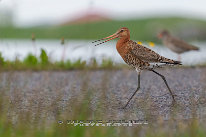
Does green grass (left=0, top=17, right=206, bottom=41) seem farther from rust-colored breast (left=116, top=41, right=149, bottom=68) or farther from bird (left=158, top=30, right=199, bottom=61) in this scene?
rust-colored breast (left=116, top=41, right=149, bottom=68)

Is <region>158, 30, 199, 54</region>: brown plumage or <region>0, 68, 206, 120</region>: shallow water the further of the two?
<region>158, 30, 199, 54</region>: brown plumage

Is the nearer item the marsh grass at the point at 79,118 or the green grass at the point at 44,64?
the marsh grass at the point at 79,118

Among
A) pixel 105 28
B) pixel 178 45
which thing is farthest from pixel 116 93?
pixel 105 28

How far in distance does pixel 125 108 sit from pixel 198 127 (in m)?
1.69

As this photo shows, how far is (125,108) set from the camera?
6.39m

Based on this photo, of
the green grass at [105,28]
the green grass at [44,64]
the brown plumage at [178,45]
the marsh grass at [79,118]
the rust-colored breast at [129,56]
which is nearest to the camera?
the marsh grass at [79,118]

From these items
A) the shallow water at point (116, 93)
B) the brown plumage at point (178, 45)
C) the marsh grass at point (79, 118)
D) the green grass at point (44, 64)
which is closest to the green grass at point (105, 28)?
the brown plumage at point (178, 45)

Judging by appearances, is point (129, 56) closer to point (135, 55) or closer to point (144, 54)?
point (135, 55)

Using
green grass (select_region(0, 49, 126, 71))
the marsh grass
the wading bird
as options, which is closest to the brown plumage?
green grass (select_region(0, 49, 126, 71))

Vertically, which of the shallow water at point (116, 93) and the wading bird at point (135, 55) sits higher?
the wading bird at point (135, 55)

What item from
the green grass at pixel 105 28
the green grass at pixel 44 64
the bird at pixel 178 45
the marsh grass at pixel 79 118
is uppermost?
the green grass at pixel 105 28

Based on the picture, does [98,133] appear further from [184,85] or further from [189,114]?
[184,85]

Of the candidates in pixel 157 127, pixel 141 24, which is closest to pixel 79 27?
pixel 141 24

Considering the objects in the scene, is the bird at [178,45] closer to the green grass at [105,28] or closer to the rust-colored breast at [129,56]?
the rust-colored breast at [129,56]
